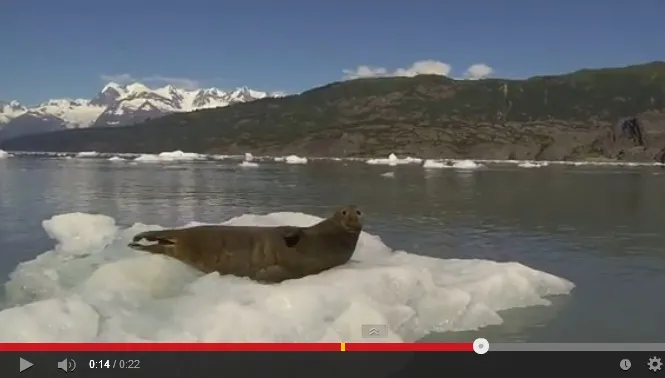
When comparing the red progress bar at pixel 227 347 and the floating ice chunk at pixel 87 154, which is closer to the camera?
the red progress bar at pixel 227 347

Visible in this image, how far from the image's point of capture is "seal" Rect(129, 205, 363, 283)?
4410 millimetres

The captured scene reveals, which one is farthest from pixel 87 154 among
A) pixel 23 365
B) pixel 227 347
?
pixel 227 347

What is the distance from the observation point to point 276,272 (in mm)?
4383

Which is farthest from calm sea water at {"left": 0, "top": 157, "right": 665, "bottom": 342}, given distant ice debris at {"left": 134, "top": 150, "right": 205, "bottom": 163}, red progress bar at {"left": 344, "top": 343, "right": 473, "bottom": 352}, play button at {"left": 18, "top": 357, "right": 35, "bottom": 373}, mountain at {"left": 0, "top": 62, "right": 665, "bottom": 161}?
mountain at {"left": 0, "top": 62, "right": 665, "bottom": 161}

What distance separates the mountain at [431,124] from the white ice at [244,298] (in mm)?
26511

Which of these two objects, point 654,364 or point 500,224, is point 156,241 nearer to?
point 654,364

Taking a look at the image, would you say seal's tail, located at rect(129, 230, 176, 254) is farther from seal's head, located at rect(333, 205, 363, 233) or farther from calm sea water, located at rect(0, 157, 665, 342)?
seal's head, located at rect(333, 205, 363, 233)

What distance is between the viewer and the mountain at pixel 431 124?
38562 mm

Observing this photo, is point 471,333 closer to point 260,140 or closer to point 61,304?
point 61,304

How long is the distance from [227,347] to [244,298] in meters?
1.28

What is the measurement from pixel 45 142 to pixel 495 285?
115 feet

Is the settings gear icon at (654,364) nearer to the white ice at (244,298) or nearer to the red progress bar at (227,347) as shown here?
the red progress bar at (227,347)

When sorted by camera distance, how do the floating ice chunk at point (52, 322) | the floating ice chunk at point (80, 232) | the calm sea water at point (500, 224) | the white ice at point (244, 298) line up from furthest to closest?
the floating ice chunk at point (80, 232)
the calm sea water at point (500, 224)
the white ice at point (244, 298)
the floating ice chunk at point (52, 322)

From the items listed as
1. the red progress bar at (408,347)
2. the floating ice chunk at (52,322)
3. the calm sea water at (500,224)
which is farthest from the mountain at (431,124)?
the red progress bar at (408,347)
